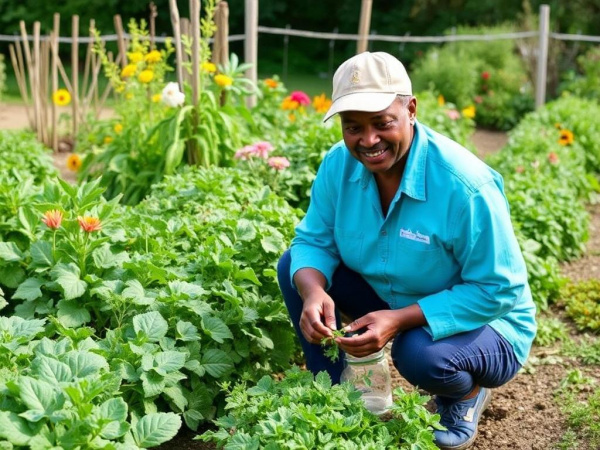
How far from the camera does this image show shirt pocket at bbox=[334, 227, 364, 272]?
320 cm

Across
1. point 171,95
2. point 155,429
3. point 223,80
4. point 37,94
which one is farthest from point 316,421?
point 37,94

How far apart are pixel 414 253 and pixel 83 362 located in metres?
1.17

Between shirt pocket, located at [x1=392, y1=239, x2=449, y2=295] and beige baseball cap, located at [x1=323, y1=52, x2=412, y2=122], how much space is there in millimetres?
529

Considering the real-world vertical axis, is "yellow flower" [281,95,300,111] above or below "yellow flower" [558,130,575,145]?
above

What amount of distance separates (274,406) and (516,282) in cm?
92

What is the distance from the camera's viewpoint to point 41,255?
137 inches

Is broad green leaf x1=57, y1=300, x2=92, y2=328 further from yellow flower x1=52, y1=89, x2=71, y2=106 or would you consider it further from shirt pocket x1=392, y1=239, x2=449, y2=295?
yellow flower x1=52, y1=89, x2=71, y2=106

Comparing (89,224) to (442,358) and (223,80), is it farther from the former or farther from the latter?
(223,80)

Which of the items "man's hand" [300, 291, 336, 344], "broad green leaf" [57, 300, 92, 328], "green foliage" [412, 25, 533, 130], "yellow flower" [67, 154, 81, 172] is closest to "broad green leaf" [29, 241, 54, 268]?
"broad green leaf" [57, 300, 92, 328]

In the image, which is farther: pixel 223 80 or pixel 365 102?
pixel 223 80

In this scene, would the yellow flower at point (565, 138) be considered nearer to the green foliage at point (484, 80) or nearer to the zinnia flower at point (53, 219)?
the green foliage at point (484, 80)

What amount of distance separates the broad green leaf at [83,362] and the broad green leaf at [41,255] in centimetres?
95

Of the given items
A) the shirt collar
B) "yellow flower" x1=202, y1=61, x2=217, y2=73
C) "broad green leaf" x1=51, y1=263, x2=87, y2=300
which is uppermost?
the shirt collar

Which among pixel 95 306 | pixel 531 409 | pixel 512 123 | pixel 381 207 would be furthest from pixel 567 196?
pixel 512 123
